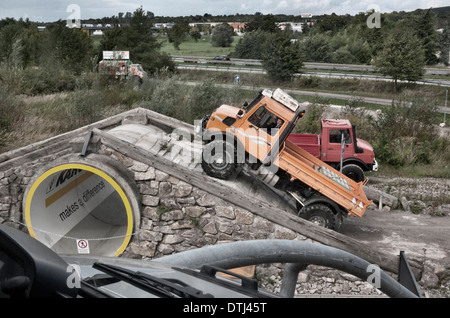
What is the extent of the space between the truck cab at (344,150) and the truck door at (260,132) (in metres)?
4.30

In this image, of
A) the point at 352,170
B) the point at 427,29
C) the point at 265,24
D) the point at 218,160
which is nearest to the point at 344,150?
the point at 352,170

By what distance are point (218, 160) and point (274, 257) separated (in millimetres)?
9280

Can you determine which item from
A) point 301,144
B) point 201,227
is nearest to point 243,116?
point 201,227

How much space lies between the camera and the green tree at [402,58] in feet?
146

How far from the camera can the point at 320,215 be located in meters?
12.3

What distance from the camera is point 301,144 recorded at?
16.9m

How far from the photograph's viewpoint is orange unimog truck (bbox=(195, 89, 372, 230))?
12359 mm

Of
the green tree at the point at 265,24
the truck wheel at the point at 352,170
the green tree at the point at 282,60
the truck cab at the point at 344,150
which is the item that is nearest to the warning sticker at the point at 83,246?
the truck cab at the point at 344,150

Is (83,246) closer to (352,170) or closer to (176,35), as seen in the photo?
(352,170)

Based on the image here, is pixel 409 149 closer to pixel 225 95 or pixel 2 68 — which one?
pixel 225 95

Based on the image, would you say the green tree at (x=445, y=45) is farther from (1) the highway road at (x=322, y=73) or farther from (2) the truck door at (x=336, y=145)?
(2) the truck door at (x=336, y=145)

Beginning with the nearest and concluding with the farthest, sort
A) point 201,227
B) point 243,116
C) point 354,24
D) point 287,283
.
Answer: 1. point 287,283
2. point 201,227
3. point 243,116
4. point 354,24

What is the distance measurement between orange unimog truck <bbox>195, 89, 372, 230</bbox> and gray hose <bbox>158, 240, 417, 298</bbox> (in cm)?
916
